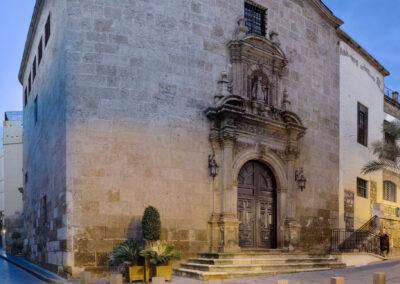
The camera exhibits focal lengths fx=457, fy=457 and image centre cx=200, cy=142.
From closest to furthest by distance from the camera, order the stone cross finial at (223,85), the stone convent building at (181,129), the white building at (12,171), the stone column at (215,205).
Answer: the stone convent building at (181,129), the stone column at (215,205), the stone cross finial at (223,85), the white building at (12,171)

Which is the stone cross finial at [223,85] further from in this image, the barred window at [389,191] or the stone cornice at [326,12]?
the barred window at [389,191]

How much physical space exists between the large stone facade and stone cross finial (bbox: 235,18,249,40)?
→ 0.06 metres

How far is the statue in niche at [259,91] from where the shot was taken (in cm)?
1431

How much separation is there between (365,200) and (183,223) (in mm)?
10002

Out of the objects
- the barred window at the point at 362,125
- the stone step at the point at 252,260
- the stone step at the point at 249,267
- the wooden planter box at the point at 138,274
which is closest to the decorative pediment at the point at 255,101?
the stone step at the point at 252,260

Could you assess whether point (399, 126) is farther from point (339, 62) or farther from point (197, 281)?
point (197, 281)

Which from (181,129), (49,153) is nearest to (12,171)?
(49,153)

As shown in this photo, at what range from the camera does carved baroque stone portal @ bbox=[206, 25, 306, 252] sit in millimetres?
12938

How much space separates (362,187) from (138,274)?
40.1 feet

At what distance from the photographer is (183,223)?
12.3 meters

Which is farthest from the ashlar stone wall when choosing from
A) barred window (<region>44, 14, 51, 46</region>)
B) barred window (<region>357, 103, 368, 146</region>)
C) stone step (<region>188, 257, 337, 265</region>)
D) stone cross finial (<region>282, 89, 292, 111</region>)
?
barred window (<region>357, 103, 368, 146</region>)

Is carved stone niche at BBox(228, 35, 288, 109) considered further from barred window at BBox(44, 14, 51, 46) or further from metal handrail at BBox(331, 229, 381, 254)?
barred window at BBox(44, 14, 51, 46)

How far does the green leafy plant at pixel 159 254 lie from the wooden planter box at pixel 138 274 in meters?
0.26

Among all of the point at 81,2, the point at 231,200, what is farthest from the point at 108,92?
the point at 231,200
